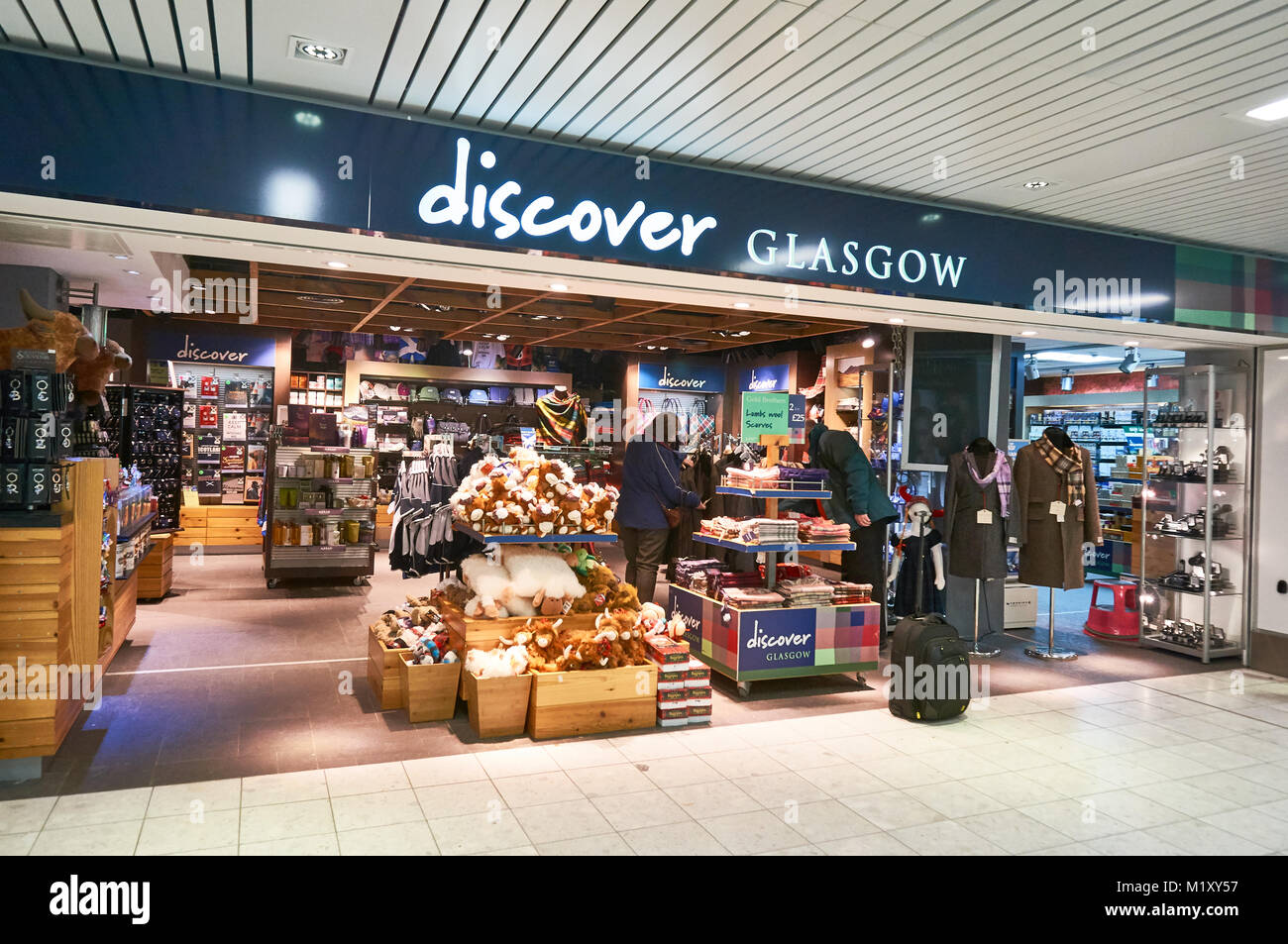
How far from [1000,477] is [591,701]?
419cm

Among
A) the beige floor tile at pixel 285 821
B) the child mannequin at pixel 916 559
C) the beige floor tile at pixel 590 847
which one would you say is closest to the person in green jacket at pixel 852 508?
the child mannequin at pixel 916 559

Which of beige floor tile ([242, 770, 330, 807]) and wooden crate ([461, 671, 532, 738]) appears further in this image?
wooden crate ([461, 671, 532, 738])

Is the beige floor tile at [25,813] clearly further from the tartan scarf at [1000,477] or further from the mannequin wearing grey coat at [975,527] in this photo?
the tartan scarf at [1000,477]

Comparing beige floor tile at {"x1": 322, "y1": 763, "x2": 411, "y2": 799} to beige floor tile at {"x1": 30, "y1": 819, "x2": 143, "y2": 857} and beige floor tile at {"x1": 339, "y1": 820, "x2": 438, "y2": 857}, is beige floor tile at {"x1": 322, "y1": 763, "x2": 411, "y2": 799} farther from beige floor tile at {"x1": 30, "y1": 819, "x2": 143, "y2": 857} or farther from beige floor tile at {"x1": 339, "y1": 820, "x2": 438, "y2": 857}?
beige floor tile at {"x1": 30, "y1": 819, "x2": 143, "y2": 857}

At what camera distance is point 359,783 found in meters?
4.07

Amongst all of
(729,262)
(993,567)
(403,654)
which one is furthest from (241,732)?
(993,567)

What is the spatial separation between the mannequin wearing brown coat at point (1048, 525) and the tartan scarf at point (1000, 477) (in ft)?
0.53

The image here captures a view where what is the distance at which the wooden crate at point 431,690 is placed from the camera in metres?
4.96

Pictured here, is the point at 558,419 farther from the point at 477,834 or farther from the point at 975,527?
the point at 477,834

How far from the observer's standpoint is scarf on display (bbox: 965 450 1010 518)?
7153 millimetres

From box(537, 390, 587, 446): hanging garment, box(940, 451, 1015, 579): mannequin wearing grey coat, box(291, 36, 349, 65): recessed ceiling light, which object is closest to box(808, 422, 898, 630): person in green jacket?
box(940, 451, 1015, 579): mannequin wearing grey coat

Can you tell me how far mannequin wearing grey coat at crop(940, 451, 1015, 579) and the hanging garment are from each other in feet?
22.1
